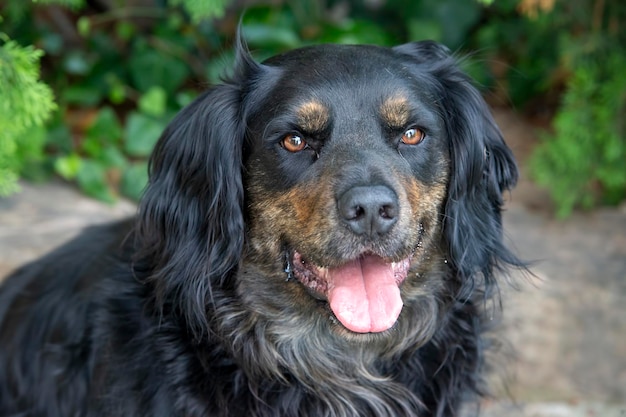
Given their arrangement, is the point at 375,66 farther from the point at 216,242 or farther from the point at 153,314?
the point at 153,314

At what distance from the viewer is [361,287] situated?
2.98 m

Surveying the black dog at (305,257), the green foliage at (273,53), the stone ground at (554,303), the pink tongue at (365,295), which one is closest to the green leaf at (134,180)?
the green foliage at (273,53)

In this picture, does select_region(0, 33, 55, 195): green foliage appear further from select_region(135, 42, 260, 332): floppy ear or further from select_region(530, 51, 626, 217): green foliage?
select_region(530, 51, 626, 217): green foliage

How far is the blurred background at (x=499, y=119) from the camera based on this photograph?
14.5ft

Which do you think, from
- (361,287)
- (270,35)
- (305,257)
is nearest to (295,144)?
(305,257)

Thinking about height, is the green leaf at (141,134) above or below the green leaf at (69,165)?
above

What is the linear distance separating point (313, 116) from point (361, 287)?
0.60 meters

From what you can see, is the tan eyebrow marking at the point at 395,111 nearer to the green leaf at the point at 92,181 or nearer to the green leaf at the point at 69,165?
the green leaf at the point at 92,181

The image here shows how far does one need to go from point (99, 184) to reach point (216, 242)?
2.58 meters

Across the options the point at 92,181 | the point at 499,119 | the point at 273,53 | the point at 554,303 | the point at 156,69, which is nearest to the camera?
the point at 554,303

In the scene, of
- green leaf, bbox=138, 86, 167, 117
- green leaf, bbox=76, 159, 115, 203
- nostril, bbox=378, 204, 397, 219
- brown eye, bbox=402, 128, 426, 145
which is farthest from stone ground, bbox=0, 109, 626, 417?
nostril, bbox=378, 204, 397, 219

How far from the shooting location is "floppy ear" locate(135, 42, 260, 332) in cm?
307

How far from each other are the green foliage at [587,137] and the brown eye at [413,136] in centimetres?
234

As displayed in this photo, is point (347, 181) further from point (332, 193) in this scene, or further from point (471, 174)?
point (471, 174)
